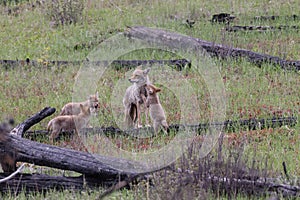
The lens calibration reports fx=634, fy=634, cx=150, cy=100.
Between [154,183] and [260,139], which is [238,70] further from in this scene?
[154,183]

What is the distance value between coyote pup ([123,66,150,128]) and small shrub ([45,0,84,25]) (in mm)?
7531

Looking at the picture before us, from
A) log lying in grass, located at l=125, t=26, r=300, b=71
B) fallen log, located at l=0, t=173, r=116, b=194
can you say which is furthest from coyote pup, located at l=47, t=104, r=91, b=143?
log lying in grass, located at l=125, t=26, r=300, b=71

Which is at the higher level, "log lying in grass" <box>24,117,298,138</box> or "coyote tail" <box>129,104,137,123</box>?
"coyote tail" <box>129,104,137,123</box>

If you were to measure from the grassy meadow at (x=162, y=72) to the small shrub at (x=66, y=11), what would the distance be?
0.35 ft

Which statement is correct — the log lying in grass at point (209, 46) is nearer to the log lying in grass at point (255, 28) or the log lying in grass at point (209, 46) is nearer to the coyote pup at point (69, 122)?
the log lying in grass at point (255, 28)

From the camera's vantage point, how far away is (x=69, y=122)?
9.23 m

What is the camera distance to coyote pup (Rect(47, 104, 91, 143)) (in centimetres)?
912

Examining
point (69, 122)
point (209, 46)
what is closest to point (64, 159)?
point (69, 122)

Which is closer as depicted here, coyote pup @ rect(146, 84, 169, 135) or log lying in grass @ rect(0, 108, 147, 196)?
log lying in grass @ rect(0, 108, 147, 196)

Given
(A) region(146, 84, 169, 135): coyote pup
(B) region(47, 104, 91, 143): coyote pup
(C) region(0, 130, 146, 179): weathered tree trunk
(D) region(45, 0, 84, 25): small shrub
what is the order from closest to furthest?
(C) region(0, 130, 146, 179): weathered tree trunk
(A) region(146, 84, 169, 135): coyote pup
(B) region(47, 104, 91, 143): coyote pup
(D) region(45, 0, 84, 25): small shrub

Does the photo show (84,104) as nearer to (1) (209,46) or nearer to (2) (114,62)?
(2) (114,62)

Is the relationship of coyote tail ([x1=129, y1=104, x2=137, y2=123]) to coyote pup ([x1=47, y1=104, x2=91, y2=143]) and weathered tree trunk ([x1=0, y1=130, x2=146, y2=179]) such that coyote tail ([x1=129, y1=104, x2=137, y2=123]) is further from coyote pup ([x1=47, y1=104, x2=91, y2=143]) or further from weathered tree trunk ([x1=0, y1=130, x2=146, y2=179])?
weathered tree trunk ([x1=0, y1=130, x2=146, y2=179])

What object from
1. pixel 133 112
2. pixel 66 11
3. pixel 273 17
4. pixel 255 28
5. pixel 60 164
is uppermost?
pixel 66 11

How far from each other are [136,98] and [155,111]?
35cm
